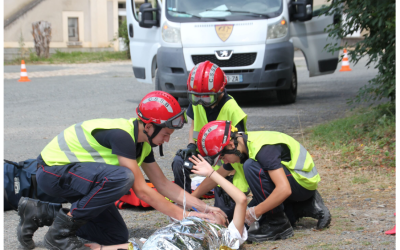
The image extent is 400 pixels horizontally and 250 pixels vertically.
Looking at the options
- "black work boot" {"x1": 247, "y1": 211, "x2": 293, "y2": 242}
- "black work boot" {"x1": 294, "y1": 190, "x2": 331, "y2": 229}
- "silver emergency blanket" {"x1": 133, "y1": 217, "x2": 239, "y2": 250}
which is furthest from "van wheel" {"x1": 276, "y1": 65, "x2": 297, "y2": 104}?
"silver emergency blanket" {"x1": 133, "y1": 217, "x2": 239, "y2": 250}

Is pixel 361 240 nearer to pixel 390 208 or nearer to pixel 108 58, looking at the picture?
pixel 390 208

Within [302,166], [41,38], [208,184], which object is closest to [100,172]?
[208,184]

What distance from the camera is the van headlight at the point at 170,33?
29.8 feet

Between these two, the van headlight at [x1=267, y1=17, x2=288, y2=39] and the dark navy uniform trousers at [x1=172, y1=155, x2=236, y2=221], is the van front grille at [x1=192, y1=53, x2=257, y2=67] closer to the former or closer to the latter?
the van headlight at [x1=267, y1=17, x2=288, y2=39]

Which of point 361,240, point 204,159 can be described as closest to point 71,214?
point 204,159

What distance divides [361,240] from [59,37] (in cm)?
3012

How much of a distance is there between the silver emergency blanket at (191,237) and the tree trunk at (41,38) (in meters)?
24.8

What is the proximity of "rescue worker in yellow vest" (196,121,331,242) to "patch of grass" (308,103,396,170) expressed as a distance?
1.53m

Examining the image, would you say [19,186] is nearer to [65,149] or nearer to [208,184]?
[65,149]

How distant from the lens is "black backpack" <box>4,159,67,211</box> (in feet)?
13.5

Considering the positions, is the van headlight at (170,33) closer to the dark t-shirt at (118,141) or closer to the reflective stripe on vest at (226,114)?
the reflective stripe on vest at (226,114)

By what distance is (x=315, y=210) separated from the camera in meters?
3.78

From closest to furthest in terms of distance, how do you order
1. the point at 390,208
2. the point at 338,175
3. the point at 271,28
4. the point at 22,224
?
the point at 22,224 < the point at 390,208 < the point at 338,175 < the point at 271,28

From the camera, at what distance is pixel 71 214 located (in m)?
3.34
